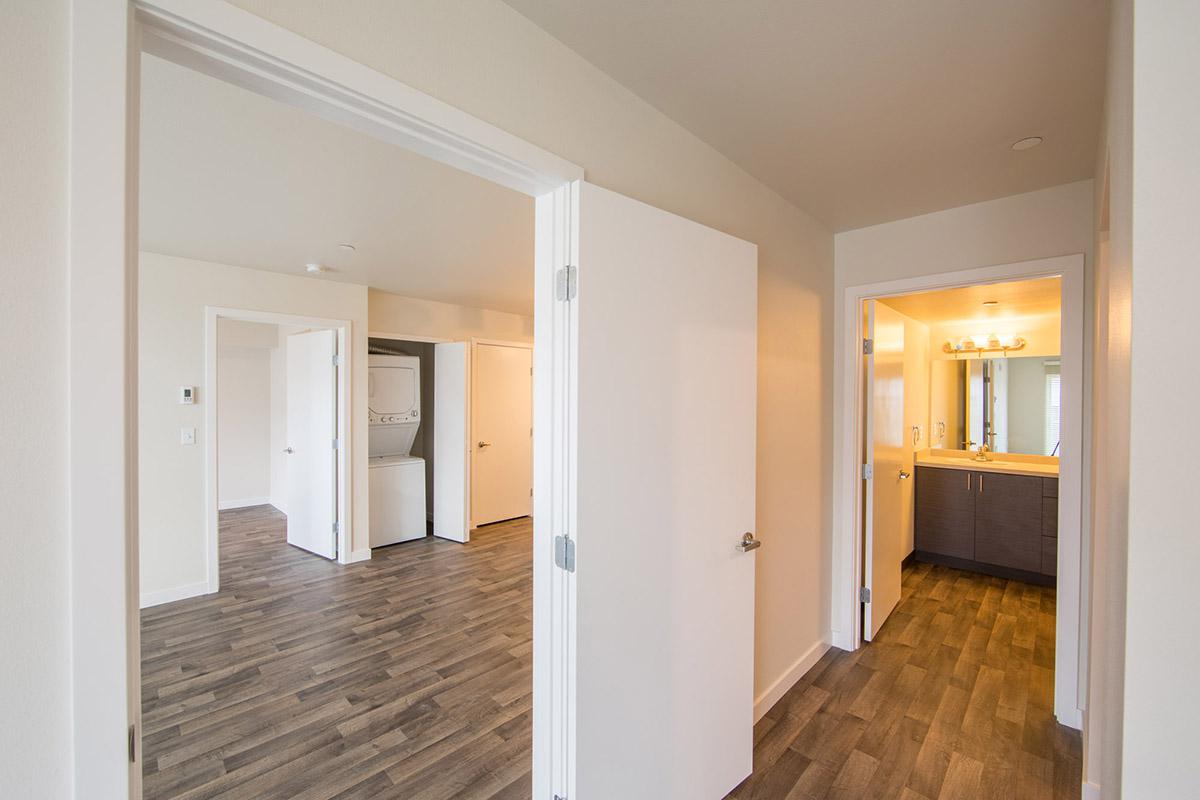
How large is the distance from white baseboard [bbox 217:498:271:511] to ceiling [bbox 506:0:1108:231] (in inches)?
284

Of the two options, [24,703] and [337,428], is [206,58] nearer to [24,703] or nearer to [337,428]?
[24,703]

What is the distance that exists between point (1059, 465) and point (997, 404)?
2.62 meters

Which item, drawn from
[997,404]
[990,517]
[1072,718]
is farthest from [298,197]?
[997,404]

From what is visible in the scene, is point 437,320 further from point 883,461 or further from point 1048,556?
point 1048,556

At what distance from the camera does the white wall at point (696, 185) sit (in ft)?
3.43

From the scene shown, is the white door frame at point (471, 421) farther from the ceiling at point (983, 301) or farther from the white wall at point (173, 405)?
the ceiling at point (983, 301)

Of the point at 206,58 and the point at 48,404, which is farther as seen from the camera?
the point at 206,58

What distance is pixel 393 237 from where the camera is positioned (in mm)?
2957

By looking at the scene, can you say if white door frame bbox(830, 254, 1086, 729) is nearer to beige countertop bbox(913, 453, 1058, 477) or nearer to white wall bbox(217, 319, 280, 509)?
beige countertop bbox(913, 453, 1058, 477)

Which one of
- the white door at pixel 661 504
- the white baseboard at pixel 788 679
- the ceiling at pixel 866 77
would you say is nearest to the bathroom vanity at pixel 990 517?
the white baseboard at pixel 788 679

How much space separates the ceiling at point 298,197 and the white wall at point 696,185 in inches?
35.0

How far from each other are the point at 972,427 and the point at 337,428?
5995 millimetres

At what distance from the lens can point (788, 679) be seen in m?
2.45

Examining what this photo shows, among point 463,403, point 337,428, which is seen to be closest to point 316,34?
point 337,428
